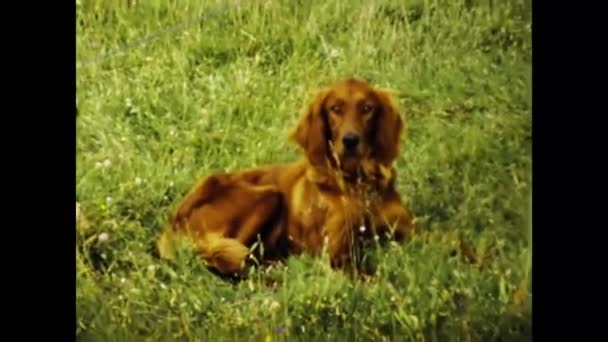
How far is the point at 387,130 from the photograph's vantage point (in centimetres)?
351

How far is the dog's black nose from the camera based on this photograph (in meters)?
3.46

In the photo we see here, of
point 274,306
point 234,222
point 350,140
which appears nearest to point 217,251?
point 234,222

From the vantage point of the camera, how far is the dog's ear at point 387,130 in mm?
3500

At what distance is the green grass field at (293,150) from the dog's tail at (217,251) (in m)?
0.03

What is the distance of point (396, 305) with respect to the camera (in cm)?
345

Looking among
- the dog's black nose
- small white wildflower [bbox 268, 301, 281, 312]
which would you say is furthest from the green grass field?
the dog's black nose

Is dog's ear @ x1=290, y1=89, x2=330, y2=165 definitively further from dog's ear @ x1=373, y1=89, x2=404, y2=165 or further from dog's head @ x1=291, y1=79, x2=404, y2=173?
dog's ear @ x1=373, y1=89, x2=404, y2=165

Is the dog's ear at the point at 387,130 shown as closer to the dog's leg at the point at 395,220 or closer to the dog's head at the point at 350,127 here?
the dog's head at the point at 350,127

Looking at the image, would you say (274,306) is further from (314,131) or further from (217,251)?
(314,131)

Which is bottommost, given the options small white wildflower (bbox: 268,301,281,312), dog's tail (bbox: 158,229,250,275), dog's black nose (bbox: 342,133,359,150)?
small white wildflower (bbox: 268,301,281,312)

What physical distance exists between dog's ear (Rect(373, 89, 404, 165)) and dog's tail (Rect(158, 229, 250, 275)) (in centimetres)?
45

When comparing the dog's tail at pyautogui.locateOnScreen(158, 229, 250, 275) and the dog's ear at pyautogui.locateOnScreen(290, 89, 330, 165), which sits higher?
the dog's ear at pyautogui.locateOnScreen(290, 89, 330, 165)

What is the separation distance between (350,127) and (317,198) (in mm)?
217

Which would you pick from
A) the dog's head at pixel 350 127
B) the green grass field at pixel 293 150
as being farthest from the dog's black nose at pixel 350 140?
the green grass field at pixel 293 150
